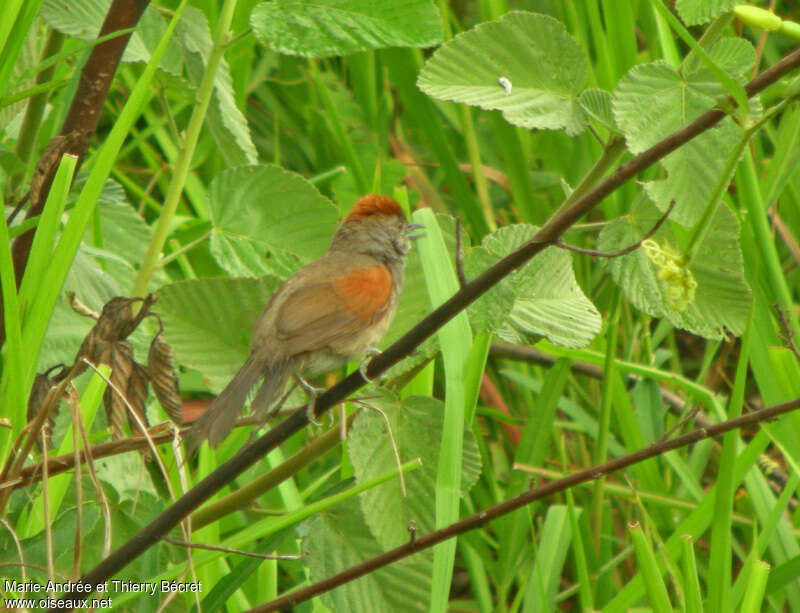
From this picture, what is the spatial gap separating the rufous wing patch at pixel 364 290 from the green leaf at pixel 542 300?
647 mm

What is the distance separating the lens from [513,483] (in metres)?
2.76

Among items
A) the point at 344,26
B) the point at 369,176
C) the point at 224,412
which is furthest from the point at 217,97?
the point at 369,176

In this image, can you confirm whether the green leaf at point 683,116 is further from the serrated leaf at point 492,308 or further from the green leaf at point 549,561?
the green leaf at point 549,561

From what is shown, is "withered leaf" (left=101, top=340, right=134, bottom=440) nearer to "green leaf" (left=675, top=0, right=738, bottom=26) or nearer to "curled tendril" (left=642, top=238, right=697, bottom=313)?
"curled tendril" (left=642, top=238, right=697, bottom=313)

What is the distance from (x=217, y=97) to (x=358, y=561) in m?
1.00

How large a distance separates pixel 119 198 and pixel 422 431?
3.01ft

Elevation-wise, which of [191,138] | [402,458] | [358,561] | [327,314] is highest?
[191,138]

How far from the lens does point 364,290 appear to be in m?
2.47

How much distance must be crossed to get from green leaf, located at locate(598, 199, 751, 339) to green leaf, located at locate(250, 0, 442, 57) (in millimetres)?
493

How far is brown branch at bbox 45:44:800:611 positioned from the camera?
1.10 m

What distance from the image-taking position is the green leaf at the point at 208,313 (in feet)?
6.31

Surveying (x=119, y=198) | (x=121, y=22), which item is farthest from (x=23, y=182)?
(x=121, y=22)

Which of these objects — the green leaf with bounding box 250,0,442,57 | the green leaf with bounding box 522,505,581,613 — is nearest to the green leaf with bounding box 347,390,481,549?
the green leaf with bounding box 250,0,442,57

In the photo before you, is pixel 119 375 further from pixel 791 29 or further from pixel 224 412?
pixel 791 29
